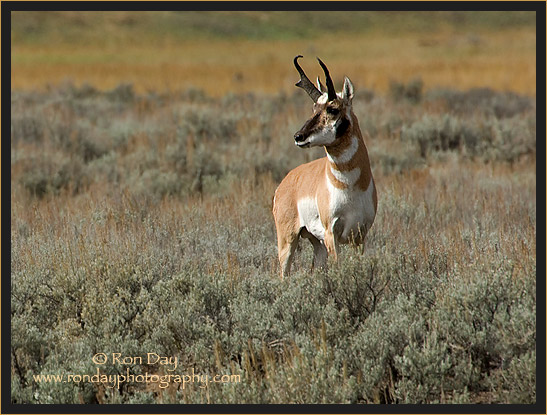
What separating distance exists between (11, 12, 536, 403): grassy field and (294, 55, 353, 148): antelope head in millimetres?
964

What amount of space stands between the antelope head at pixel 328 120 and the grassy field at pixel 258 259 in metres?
0.96

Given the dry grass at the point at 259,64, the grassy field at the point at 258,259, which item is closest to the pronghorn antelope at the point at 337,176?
the grassy field at the point at 258,259

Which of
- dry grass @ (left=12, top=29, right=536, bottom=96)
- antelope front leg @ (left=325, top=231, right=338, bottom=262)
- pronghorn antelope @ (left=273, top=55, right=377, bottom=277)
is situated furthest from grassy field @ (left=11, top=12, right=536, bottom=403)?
dry grass @ (left=12, top=29, right=536, bottom=96)

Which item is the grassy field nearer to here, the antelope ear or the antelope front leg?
the antelope front leg

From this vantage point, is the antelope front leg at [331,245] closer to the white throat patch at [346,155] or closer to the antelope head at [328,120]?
the white throat patch at [346,155]

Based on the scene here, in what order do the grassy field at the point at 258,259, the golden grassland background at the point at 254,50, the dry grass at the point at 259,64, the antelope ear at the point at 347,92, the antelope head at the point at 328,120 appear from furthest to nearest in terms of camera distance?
the golden grassland background at the point at 254,50 → the dry grass at the point at 259,64 → the antelope ear at the point at 347,92 → the antelope head at the point at 328,120 → the grassy field at the point at 258,259

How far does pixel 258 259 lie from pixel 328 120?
229 centimetres

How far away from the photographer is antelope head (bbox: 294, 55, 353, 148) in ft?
20.3

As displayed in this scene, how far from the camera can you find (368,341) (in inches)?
219

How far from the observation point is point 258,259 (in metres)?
8.15

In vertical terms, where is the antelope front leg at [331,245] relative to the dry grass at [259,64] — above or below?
below

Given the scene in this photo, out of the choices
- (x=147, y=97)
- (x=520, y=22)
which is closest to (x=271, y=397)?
(x=147, y=97)

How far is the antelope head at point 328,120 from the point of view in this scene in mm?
6185

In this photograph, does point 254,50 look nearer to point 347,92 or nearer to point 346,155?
point 347,92
